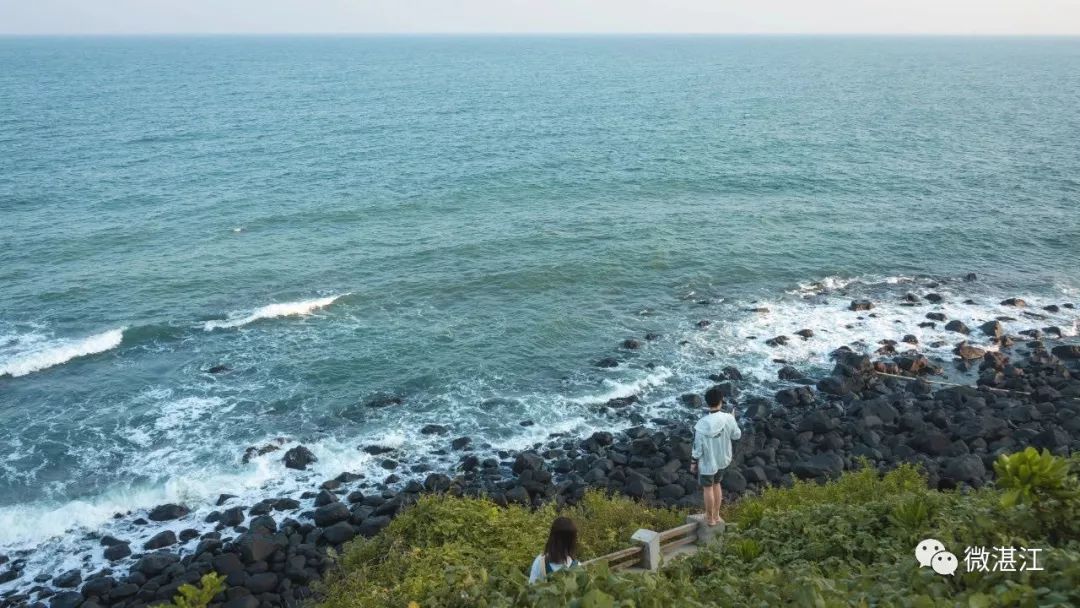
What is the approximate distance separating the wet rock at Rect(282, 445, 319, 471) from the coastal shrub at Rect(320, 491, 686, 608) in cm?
713

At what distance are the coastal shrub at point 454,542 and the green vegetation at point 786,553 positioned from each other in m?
0.04

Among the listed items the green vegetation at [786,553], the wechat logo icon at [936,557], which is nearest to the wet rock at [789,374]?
the green vegetation at [786,553]

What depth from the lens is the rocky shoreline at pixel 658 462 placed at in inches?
724

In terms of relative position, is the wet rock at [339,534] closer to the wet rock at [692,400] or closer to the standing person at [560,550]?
the wet rock at [692,400]

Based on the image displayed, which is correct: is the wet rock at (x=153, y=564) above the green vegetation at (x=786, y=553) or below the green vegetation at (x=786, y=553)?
below

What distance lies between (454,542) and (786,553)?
6156mm

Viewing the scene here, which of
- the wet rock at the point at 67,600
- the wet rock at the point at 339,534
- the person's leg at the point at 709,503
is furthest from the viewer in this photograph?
the wet rock at the point at 339,534

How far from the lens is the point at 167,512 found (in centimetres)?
2088

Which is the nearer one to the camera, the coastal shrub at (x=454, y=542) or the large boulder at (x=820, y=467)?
the coastal shrub at (x=454, y=542)

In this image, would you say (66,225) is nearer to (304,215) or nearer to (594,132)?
(304,215)

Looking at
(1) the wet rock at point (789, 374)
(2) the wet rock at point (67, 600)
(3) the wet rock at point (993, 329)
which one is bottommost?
(2) the wet rock at point (67, 600)

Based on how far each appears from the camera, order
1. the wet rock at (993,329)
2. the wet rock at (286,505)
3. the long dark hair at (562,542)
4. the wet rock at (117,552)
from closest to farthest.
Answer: the long dark hair at (562,542)
the wet rock at (117,552)
the wet rock at (286,505)
the wet rock at (993,329)

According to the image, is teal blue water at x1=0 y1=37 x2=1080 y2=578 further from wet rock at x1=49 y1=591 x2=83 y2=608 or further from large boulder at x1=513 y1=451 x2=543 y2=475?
wet rock at x1=49 y1=591 x2=83 y2=608

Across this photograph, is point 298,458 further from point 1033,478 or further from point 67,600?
point 1033,478
